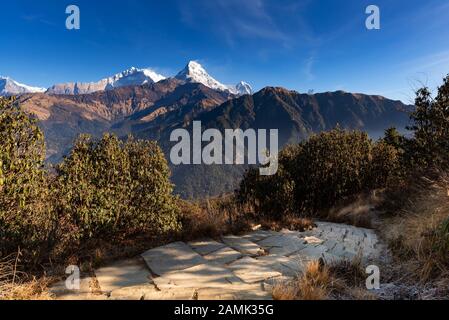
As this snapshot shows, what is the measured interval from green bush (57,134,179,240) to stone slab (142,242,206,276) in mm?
1041

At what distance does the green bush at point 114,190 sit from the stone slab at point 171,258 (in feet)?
3.42

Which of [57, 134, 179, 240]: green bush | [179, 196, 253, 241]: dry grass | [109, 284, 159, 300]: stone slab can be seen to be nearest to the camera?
[109, 284, 159, 300]: stone slab

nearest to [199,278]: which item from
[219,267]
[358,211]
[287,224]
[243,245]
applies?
[219,267]

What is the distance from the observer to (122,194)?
311 inches

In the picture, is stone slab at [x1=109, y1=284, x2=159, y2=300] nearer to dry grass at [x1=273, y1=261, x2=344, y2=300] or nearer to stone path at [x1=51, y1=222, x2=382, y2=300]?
stone path at [x1=51, y1=222, x2=382, y2=300]

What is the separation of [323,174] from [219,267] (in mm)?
8418

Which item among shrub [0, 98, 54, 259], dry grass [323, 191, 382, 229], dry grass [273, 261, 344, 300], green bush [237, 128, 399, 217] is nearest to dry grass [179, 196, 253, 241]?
green bush [237, 128, 399, 217]

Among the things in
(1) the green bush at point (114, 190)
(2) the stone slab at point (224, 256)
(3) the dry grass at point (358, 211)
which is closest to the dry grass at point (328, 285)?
(2) the stone slab at point (224, 256)

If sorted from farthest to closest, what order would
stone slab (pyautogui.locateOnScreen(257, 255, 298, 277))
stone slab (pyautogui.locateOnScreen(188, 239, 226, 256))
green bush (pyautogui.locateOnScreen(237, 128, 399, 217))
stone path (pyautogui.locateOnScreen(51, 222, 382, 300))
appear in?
green bush (pyautogui.locateOnScreen(237, 128, 399, 217)) → stone slab (pyautogui.locateOnScreen(188, 239, 226, 256)) → stone slab (pyautogui.locateOnScreen(257, 255, 298, 277)) → stone path (pyautogui.locateOnScreen(51, 222, 382, 300))

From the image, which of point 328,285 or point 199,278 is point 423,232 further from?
point 199,278

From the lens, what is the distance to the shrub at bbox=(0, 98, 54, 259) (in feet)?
18.5

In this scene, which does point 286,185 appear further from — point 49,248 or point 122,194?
point 49,248

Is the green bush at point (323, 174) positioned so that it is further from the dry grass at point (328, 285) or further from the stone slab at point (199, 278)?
the dry grass at point (328, 285)

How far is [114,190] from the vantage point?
7.73 m
